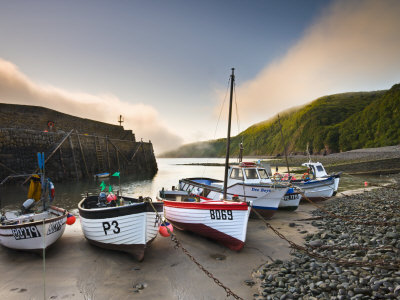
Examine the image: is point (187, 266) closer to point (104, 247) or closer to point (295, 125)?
point (104, 247)

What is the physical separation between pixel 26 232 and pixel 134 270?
154 inches

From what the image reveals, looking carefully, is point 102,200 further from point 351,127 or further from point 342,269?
point 351,127

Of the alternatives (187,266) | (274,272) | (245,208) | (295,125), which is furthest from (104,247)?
(295,125)

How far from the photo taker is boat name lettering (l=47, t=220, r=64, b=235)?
7.52 metres

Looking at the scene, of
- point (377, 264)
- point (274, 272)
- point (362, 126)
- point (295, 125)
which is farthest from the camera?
point (295, 125)

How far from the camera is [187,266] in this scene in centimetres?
748

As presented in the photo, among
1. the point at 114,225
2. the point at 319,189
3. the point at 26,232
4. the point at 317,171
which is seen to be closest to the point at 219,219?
the point at 114,225

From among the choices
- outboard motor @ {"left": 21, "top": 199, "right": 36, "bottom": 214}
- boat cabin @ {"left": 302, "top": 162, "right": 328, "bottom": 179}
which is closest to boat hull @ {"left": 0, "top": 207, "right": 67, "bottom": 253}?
outboard motor @ {"left": 21, "top": 199, "right": 36, "bottom": 214}

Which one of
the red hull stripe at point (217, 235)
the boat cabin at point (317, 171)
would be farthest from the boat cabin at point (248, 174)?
the boat cabin at point (317, 171)

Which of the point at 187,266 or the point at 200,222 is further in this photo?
the point at 200,222

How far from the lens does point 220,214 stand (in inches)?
338

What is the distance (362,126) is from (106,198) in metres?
119

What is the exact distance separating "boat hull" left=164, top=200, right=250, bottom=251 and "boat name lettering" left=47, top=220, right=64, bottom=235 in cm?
464

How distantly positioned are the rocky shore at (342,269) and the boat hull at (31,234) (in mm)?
6989
